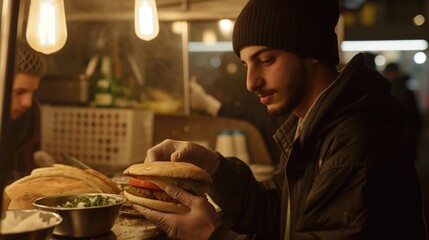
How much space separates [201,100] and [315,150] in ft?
9.15

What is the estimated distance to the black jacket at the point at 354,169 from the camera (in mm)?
1608

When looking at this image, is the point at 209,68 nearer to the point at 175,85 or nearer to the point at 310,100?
the point at 175,85

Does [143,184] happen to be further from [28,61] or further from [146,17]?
[28,61]

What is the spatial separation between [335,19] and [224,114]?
249cm

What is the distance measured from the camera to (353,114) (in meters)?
1.80

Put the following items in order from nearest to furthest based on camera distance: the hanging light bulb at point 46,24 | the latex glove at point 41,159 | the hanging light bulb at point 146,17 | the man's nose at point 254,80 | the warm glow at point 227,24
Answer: the man's nose at point 254,80
the hanging light bulb at point 46,24
the hanging light bulb at point 146,17
the latex glove at point 41,159
the warm glow at point 227,24

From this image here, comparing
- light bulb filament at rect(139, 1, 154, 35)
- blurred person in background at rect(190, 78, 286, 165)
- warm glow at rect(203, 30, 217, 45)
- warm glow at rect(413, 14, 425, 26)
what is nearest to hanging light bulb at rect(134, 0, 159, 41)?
light bulb filament at rect(139, 1, 154, 35)

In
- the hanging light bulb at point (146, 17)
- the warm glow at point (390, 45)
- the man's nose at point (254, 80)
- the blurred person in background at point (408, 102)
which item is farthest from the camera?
the warm glow at point (390, 45)

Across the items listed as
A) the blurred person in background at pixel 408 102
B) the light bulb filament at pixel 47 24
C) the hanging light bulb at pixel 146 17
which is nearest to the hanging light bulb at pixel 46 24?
the light bulb filament at pixel 47 24

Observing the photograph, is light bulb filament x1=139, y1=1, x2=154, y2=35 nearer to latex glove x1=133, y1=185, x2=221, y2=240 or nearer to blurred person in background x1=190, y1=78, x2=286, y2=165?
latex glove x1=133, y1=185, x2=221, y2=240

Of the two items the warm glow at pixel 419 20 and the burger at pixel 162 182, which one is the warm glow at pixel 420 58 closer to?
the warm glow at pixel 419 20

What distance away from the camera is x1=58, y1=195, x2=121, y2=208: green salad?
1.67 metres

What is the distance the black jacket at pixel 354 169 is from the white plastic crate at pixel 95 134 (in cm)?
190

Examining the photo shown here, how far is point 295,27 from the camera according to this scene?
2027 millimetres
